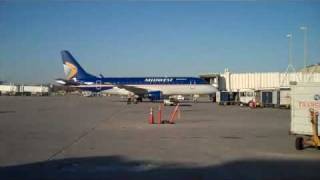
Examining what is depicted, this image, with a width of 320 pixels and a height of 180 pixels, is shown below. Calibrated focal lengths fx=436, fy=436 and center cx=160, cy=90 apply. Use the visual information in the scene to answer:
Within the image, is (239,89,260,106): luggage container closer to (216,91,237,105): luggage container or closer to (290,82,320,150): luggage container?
(216,91,237,105): luggage container

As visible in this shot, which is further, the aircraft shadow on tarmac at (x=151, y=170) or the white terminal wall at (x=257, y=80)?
the white terminal wall at (x=257, y=80)

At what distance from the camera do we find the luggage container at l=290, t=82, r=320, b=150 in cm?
1419

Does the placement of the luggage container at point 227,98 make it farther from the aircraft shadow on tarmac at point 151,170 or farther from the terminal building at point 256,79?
the aircraft shadow on tarmac at point 151,170

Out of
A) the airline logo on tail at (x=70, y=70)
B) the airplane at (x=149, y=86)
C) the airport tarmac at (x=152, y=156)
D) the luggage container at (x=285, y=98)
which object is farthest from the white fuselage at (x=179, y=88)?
the airport tarmac at (x=152, y=156)

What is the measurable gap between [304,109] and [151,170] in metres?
7.00

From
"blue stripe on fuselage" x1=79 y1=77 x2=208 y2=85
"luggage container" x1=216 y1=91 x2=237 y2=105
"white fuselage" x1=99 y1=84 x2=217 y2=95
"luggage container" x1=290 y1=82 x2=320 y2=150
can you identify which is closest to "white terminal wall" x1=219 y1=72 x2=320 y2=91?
"white fuselage" x1=99 y1=84 x2=217 y2=95

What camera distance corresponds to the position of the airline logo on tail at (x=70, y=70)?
71.4 m

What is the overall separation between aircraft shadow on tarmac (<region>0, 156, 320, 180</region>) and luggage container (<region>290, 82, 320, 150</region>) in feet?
8.66

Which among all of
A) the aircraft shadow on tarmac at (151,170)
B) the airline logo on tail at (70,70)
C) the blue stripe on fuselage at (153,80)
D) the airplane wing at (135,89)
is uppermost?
the airline logo on tail at (70,70)

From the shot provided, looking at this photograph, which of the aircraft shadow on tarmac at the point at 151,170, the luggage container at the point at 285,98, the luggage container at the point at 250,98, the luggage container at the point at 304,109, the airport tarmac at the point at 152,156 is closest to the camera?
the aircraft shadow on tarmac at the point at 151,170

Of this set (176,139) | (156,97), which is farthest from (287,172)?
(156,97)

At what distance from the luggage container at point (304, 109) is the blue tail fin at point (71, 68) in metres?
57.1

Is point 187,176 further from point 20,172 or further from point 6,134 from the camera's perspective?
point 6,134

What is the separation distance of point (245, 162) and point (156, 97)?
53296mm
